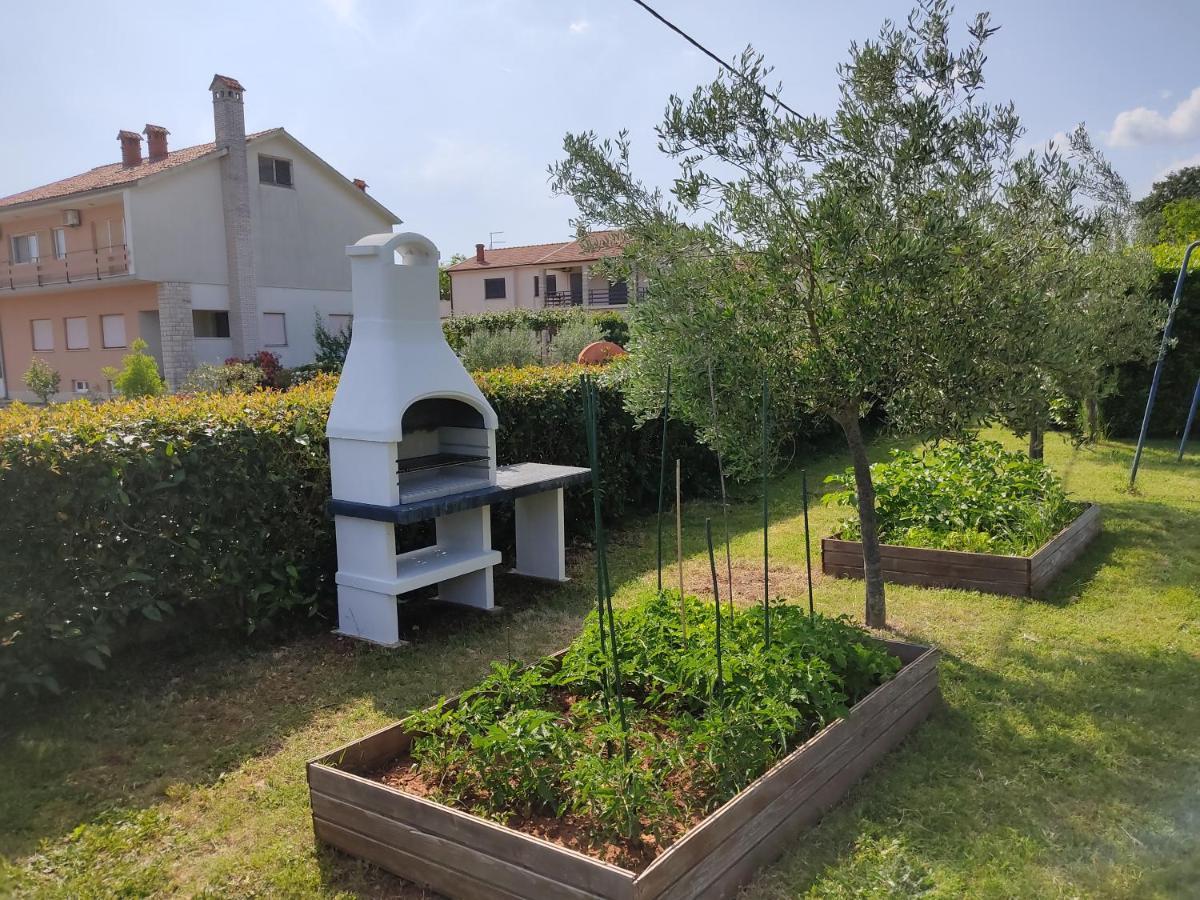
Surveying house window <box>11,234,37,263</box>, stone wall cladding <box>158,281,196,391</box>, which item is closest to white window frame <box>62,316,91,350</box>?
house window <box>11,234,37,263</box>

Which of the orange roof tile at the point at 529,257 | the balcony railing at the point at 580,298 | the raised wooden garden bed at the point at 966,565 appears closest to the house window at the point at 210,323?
the orange roof tile at the point at 529,257

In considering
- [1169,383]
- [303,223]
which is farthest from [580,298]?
[1169,383]

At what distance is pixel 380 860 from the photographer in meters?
3.30

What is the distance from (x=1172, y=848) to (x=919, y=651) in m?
1.45

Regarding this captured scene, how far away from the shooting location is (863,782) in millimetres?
3877

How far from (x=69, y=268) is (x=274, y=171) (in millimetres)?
7610

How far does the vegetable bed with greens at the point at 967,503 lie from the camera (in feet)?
23.6

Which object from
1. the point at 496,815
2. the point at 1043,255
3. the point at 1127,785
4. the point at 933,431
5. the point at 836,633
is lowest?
the point at 1127,785

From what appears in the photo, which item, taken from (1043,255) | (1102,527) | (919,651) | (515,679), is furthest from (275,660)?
(1102,527)

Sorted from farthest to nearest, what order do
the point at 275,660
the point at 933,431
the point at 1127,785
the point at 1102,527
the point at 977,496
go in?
the point at 1102,527 < the point at 977,496 < the point at 275,660 < the point at 933,431 < the point at 1127,785

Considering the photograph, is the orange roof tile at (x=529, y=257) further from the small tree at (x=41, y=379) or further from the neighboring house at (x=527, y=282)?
the small tree at (x=41, y=379)

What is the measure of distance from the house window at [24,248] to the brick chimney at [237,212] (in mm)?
9113

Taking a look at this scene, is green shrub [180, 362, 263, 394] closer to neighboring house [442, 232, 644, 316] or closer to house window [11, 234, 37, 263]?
house window [11, 234, 37, 263]

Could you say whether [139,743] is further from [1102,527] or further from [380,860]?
[1102,527]
